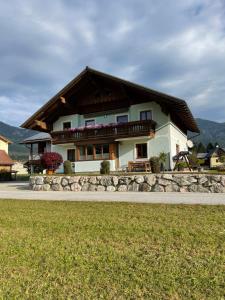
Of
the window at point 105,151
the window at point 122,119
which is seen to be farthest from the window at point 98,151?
the window at point 122,119

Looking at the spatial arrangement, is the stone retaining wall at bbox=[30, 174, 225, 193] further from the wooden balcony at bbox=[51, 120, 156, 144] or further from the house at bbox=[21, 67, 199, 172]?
the wooden balcony at bbox=[51, 120, 156, 144]

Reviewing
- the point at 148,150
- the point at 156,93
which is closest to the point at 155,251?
the point at 156,93

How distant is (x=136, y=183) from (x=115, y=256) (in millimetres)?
8362

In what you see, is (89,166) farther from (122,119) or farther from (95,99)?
(95,99)

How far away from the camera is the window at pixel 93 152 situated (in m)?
21.7

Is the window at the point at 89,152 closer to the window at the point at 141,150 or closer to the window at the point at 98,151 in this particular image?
the window at the point at 98,151

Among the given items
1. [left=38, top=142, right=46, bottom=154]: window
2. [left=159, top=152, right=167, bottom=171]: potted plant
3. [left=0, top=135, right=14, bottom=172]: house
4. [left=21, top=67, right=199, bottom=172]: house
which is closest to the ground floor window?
[left=21, top=67, right=199, bottom=172]: house

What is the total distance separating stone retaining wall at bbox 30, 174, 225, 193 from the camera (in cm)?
1070

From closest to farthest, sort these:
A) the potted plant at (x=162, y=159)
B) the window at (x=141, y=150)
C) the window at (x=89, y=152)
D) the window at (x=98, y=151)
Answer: the potted plant at (x=162, y=159) → the window at (x=141, y=150) → the window at (x=98, y=151) → the window at (x=89, y=152)

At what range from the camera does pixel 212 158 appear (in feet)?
167

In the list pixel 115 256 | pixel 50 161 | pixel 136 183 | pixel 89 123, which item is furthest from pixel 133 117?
pixel 115 256

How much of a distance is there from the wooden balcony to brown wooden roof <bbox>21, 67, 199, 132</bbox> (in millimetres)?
1902

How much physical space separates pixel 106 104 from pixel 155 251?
19.2 metres

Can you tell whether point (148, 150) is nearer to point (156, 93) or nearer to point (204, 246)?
point (156, 93)
